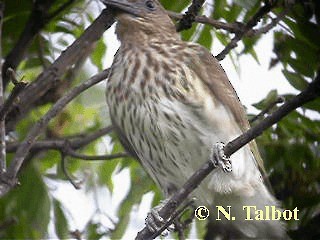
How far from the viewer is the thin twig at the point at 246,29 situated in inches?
170

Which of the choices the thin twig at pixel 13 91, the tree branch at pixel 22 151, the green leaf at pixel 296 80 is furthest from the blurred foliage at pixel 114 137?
the thin twig at pixel 13 91

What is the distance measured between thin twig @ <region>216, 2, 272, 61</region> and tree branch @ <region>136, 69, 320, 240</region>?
2.94ft

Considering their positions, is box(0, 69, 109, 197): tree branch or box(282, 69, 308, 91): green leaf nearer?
box(0, 69, 109, 197): tree branch

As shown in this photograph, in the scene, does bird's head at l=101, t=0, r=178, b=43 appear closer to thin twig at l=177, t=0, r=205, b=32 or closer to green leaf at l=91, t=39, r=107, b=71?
green leaf at l=91, t=39, r=107, b=71

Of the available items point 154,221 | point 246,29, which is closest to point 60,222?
point 154,221

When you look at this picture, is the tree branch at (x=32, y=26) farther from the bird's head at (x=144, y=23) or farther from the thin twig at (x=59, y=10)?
the bird's head at (x=144, y=23)

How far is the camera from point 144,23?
5152 mm

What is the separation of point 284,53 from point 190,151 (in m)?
0.67

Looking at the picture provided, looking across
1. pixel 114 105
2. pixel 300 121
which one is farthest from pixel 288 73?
pixel 114 105

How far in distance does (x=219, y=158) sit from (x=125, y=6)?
124 centimetres

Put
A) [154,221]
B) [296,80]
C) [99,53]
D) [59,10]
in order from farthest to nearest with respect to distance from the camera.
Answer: [99,53]
[59,10]
[154,221]
[296,80]

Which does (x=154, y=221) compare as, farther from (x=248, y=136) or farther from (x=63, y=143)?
(x=248, y=136)

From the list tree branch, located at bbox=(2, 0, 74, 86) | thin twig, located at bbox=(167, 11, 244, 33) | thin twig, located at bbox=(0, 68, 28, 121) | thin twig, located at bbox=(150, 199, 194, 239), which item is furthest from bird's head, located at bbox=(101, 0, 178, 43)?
thin twig, located at bbox=(150, 199, 194, 239)

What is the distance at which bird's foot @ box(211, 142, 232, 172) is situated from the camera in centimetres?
400
